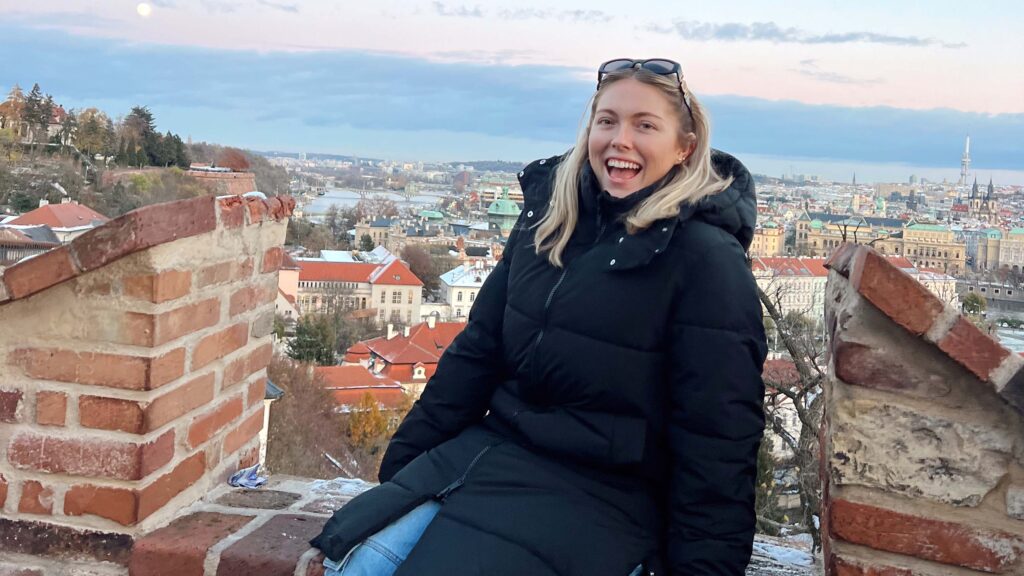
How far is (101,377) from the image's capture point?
1.88 metres

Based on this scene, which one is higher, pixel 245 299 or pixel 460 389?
pixel 245 299

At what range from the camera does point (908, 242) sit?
3722 cm

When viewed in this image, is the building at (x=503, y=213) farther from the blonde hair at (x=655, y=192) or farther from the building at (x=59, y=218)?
the blonde hair at (x=655, y=192)

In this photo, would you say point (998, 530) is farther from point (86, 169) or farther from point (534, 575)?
point (86, 169)

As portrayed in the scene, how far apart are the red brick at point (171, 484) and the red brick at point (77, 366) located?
0.24m

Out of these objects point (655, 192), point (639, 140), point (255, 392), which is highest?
point (639, 140)

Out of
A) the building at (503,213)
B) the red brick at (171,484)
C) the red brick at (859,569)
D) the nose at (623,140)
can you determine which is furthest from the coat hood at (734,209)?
the building at (503,213)

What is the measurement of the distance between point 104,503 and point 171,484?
147 millimetres

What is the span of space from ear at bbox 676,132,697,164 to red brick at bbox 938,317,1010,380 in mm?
646

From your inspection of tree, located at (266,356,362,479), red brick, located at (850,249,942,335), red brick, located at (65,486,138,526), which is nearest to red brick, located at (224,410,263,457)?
red brick, located at (65,486,138,526)

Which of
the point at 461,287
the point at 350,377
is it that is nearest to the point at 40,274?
the point at 350,377

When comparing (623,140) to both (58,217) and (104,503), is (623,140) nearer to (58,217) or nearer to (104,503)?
(104,503)

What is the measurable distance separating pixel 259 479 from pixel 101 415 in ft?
1.70

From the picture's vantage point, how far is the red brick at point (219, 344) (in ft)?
6.67
